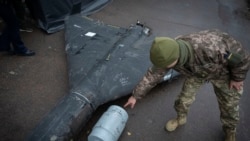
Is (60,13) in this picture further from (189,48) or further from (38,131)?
(189,48)

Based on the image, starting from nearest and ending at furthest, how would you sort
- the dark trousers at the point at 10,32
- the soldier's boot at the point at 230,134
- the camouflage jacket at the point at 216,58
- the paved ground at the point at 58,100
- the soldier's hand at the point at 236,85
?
the camouflage jacket at the point at 216,58
the soldier's hand at the point at 236,85
the soldier's boot at the point at 230,134
the paved ground at the point at 58,100
the dark trousers at the point at 10,32

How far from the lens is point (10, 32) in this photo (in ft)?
13.6

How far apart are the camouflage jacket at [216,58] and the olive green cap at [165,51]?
0.27m

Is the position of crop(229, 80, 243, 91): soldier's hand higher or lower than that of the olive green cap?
lower

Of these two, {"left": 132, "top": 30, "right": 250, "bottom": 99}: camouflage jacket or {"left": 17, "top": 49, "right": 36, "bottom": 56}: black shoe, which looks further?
{"left": 17, "top": 49, "right": 36, "bottom": 56}: black shoe

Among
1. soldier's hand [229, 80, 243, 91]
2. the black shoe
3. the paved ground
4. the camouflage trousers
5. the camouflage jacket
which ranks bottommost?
the paved ground

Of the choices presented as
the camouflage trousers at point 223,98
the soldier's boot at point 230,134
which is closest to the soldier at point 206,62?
the camouflage trousers at point 223,98

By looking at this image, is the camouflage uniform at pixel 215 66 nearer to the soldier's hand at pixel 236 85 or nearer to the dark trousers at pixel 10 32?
the soldier's hand at pixel 236 85

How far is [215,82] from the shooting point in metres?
2.93

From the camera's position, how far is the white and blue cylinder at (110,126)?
2.99 meters

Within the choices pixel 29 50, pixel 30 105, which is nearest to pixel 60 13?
pixel 29 50

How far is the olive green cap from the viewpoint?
2.44 meters

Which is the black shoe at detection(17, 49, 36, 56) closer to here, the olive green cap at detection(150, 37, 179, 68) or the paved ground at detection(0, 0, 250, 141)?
the paved ground at detection(0, 0, 250, 141)

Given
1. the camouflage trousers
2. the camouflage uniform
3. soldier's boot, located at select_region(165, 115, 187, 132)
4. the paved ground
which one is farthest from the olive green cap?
the paved ground
